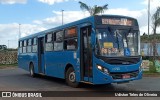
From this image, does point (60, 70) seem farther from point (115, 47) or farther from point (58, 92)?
point (115, 47)

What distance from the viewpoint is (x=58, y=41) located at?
687 inches

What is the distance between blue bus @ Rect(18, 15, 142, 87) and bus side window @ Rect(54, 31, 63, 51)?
54mm

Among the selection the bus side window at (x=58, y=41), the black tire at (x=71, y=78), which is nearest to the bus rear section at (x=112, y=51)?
the black tire at (x=71, y=78)

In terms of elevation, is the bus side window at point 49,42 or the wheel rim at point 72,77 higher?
the bus side window at point 49,42

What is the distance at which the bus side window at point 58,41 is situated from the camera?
56.0 ft

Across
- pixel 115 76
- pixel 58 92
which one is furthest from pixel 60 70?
pixel 115 76

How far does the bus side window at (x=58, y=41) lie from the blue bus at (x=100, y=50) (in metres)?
0.05

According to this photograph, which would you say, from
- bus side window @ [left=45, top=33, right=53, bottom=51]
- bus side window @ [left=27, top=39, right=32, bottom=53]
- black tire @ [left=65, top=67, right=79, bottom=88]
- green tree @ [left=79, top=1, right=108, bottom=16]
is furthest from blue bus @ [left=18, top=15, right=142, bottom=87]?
green tree @ [left=79, top=1, right=108, bottom=16]

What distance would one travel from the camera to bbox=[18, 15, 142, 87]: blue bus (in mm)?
13383

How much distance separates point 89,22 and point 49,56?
5454mm

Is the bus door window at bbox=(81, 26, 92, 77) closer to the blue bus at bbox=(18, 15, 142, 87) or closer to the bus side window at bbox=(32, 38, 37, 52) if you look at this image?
the blue bus at bbox=(18, 15, 142, 87)

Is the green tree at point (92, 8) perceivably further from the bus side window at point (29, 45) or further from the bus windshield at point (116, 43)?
the bus windshield at point (116, 43)

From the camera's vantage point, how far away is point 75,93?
45.4 feet

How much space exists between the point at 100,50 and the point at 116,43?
2.43ft
